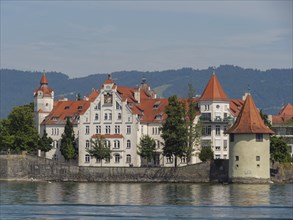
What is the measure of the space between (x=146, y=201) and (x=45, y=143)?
51.1 metres

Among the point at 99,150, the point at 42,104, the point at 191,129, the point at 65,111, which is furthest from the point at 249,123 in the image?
the point at 42,104

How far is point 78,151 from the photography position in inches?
5231

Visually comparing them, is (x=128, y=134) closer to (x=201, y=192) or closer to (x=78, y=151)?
(x=78, y=151)

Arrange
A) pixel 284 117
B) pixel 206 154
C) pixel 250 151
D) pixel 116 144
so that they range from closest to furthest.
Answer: pixel 250 151, pixel 206 154, pixel 116 144, pixel 284 117

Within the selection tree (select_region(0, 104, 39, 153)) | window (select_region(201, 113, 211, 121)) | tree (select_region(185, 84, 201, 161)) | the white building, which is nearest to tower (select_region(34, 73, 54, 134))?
tree (select_region(0, 104, 39, 153))

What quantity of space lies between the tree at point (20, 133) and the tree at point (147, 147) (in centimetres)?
1290

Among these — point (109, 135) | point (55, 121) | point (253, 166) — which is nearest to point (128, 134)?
point (109, 135)

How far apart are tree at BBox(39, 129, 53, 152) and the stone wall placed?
836 cm

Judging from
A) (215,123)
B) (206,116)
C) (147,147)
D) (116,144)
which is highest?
(206,116)

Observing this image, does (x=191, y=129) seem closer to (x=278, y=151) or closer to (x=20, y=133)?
(x=278, y=151)

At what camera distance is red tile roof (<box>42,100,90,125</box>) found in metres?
136

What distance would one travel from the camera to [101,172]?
120 metres

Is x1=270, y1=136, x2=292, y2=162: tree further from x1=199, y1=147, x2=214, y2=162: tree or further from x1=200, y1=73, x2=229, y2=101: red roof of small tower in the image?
x1=200, y1=73, x2=229, y2=101: red roof of small tower

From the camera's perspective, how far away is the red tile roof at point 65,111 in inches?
5369
